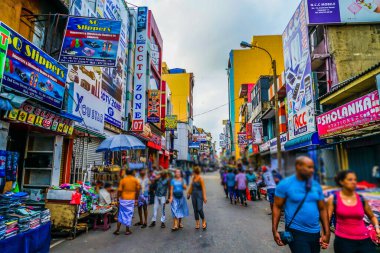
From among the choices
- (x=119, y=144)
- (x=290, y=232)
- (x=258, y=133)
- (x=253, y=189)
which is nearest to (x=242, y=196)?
(x=253, y=189)

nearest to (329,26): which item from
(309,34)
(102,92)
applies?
(309,34)

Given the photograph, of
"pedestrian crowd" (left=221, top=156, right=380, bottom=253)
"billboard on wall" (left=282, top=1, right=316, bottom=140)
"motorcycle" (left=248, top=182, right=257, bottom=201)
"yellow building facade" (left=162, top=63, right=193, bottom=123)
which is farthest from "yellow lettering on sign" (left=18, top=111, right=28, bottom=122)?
"yellow building facade" (left=162, top=63, right=193, bottom=123)

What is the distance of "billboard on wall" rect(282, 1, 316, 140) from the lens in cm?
1544

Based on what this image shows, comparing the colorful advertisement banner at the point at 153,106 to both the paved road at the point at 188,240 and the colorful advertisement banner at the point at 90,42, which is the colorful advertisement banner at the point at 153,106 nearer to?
the colorful advertisement banner at the point at 90,42

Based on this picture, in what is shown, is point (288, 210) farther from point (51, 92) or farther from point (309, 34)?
point (309, 34)

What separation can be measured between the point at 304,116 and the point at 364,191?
39.8ft

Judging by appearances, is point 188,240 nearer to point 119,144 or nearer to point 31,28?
point 119,144

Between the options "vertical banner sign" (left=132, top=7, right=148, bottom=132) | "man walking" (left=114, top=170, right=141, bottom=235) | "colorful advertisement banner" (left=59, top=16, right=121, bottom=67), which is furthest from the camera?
"vertical banner sign" (left=132, top=7, right=148, bottom=132)

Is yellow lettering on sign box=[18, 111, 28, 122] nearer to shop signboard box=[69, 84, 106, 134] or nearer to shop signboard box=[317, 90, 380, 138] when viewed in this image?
shop signboard box=[69, 84, 106, 134]

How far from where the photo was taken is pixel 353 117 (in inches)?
404

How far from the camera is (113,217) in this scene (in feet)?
30.4

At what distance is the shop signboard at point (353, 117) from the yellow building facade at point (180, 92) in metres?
47.1

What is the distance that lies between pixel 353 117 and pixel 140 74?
44.8 feet

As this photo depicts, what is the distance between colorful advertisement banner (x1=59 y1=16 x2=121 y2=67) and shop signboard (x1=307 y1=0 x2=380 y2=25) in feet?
38.5
